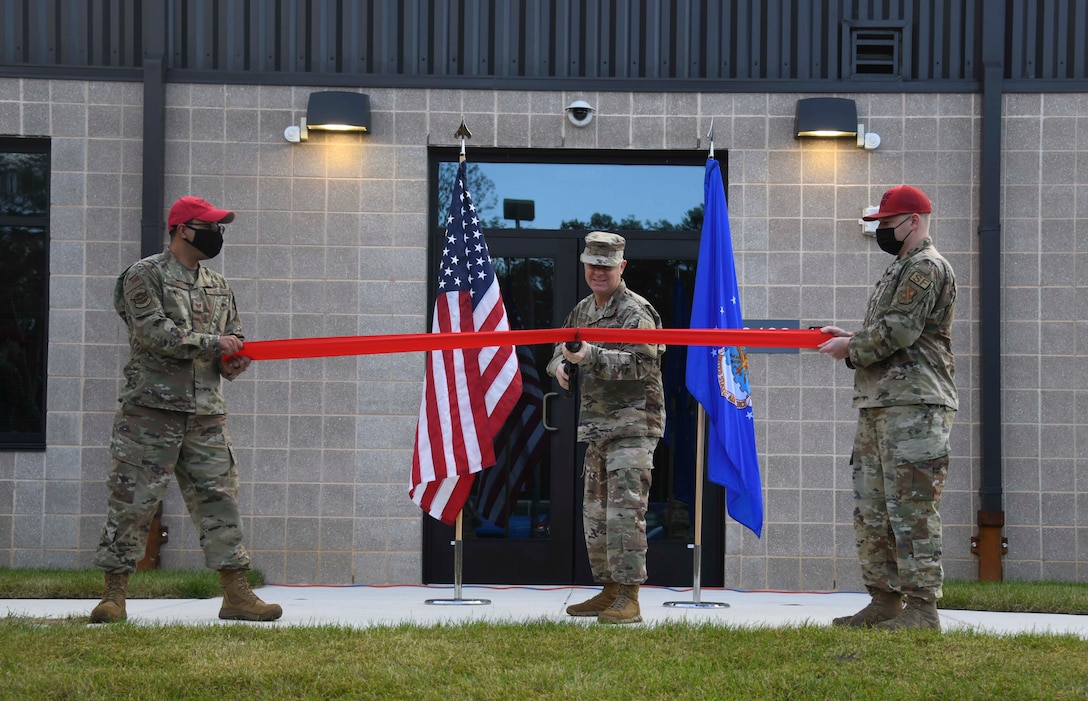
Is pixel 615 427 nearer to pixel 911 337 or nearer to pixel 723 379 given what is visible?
pixel 723 379

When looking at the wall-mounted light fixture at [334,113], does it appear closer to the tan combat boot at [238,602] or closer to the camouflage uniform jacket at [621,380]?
the camouflage uniform jacket at [621,380]

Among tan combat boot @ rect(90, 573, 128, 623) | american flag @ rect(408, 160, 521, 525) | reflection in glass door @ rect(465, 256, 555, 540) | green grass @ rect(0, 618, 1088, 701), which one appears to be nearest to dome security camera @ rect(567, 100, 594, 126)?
reflection in glass door @ rect(465, 256, 555, 540)

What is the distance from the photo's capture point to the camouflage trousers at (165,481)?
20.6 feet

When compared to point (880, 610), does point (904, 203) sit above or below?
above

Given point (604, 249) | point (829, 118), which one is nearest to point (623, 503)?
point (604, 249)

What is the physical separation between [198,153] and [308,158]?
31.4 inches

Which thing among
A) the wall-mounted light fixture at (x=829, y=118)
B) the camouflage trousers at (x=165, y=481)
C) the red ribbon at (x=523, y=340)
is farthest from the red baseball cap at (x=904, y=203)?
the camouflage trousers at (x=165, y=481)

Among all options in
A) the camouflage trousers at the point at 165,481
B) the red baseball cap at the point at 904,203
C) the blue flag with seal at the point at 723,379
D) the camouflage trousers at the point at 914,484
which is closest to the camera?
the camouflage trousers at the point at 914,484

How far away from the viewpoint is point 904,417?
595cm

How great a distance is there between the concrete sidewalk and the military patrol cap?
1910 millimetres

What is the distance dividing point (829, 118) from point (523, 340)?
330 centimetres

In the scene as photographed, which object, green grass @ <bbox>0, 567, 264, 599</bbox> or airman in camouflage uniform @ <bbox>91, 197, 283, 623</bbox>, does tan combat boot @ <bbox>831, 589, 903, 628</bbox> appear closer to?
airman in camouflage uniform @ <bbox>91, 197, 283, 623</bbox>

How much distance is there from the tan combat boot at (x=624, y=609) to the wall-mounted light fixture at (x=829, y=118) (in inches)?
155

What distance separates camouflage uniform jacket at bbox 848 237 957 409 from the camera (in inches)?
232
